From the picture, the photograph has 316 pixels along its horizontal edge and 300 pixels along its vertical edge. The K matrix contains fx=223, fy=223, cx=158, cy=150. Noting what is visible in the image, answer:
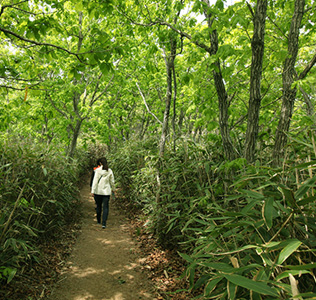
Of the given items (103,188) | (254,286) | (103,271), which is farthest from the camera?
(103,188)

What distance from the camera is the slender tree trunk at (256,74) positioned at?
2.99 m

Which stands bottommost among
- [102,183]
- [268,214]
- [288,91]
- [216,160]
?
[102,183]

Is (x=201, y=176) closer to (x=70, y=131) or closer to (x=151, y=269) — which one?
(x=151, y=269)

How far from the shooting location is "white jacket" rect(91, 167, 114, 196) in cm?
632

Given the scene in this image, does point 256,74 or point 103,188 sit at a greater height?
point 256,74

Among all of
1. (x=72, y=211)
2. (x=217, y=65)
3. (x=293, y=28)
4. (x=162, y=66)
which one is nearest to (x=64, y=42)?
(x=162, y=66)

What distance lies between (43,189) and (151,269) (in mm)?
2626

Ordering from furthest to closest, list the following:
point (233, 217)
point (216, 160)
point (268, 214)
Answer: point (216, 160) < point (233, 217) < point (268, 214)

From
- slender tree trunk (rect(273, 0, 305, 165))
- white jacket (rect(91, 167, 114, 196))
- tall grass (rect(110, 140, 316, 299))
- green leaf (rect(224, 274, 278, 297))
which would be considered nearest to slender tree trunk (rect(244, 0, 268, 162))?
slender tree trunk (rect(273, 0, 305, 165))

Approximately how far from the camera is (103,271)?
13.4 feet

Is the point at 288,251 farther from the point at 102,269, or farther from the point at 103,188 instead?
the point at 103,188

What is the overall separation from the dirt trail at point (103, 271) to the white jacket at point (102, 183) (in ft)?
3.30

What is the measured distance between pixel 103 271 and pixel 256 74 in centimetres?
415

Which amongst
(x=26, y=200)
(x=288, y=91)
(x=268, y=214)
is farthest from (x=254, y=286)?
(x=26, y=200)
